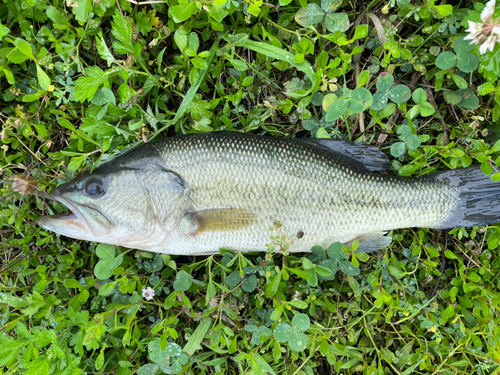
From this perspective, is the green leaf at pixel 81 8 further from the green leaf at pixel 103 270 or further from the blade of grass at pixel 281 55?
the green leaf at pixel 103 270

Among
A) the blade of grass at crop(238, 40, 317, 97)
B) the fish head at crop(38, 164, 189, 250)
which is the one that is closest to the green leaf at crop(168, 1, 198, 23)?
the blade of grass at crop(238, 40, 317, 97)

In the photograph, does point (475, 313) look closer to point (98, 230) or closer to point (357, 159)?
point (357, 159)

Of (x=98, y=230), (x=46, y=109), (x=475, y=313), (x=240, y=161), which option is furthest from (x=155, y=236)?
(x=475, y=313)

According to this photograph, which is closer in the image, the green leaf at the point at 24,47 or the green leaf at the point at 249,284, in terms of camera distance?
the green leaf at the point at 24,47

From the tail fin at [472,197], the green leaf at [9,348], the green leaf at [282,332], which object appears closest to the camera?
the green leaf at [9,348]

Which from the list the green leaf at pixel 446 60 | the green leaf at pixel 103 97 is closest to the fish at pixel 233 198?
the green leaf at pixel 103 97
